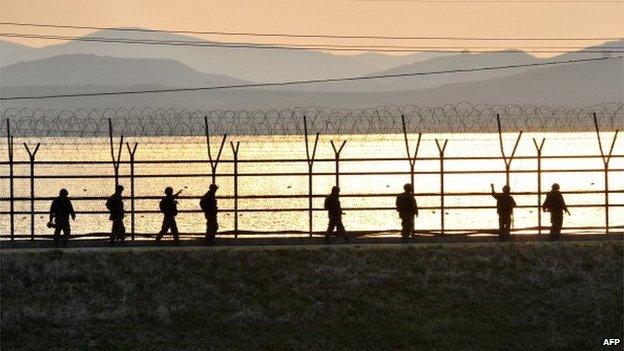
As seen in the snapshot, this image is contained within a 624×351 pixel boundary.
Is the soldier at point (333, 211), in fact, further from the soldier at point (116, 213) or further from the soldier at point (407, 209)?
the soldier at point (116, 213)

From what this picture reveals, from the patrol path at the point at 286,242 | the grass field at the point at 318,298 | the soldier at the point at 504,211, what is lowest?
the grass field at the point at 318,298

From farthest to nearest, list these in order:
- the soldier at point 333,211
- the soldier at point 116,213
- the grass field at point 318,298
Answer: the soldier at point 333,211 → the soldier at point 116,213 → the grass field at point 318,298

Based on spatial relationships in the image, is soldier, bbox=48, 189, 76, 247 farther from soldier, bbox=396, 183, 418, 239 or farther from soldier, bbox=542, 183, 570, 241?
soldier, bbox=542, 183, 570, 241

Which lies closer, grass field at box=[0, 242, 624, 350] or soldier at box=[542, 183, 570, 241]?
grass field at box=[0, 242, 624, 350]

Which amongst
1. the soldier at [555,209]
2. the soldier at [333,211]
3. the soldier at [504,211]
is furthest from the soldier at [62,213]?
the soldier at [555,209]

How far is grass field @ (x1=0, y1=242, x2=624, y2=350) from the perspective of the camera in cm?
2580

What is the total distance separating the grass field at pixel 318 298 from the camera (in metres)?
25.8

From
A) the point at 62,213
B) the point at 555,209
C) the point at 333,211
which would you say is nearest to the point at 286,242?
the point at 333,211

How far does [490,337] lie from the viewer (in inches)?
1038

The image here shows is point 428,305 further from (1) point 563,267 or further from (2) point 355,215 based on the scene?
(2) point 355,215

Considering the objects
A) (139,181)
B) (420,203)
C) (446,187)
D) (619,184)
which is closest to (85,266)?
(420,203)

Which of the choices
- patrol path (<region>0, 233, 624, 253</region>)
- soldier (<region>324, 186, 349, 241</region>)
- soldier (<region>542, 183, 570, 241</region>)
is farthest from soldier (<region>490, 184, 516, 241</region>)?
soldier (<region>324, 186, 349, 241</region>)

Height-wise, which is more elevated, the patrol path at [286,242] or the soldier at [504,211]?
the soldier at [504,211]

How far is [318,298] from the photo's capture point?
27969 millimetres
